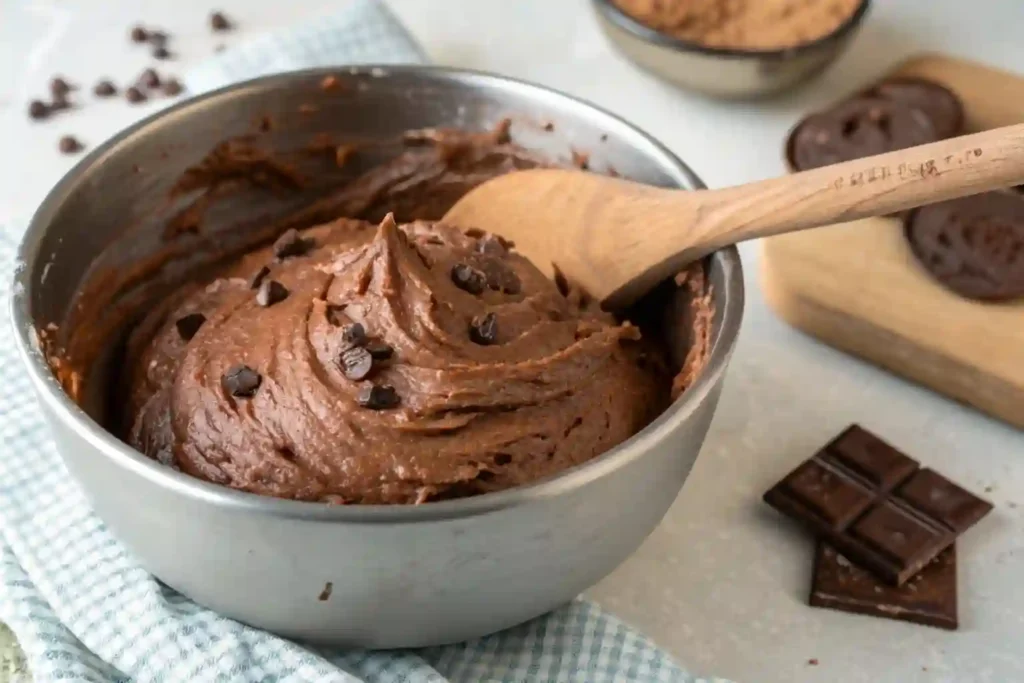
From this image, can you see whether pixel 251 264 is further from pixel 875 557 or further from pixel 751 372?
pixel 875 557

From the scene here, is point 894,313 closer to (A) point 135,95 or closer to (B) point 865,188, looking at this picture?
(B) point 865,188

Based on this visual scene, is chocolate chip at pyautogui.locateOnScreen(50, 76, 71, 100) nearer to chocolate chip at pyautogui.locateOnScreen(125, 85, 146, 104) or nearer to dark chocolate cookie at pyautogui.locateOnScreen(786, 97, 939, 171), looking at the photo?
chocolate chip at pyautogui.locateOnScreen(125, 85, 146, 104)

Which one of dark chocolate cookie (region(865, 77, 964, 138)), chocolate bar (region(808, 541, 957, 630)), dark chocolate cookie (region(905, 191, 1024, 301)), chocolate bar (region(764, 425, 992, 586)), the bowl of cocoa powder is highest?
the bowl of cocoa powder

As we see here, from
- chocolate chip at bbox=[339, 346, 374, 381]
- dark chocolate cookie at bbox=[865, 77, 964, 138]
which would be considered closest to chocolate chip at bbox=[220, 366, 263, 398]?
chocolate chip at bbox=[339, 346, 374, 381]

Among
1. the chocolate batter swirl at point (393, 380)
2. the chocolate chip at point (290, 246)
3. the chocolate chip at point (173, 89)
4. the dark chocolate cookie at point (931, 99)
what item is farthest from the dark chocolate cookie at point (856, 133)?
the chocolate chip at point (173, 89)

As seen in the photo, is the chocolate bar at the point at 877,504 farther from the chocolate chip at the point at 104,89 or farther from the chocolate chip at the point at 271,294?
the chocolate chip at the point at 104,89

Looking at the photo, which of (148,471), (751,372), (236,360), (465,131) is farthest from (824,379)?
(148,471)
